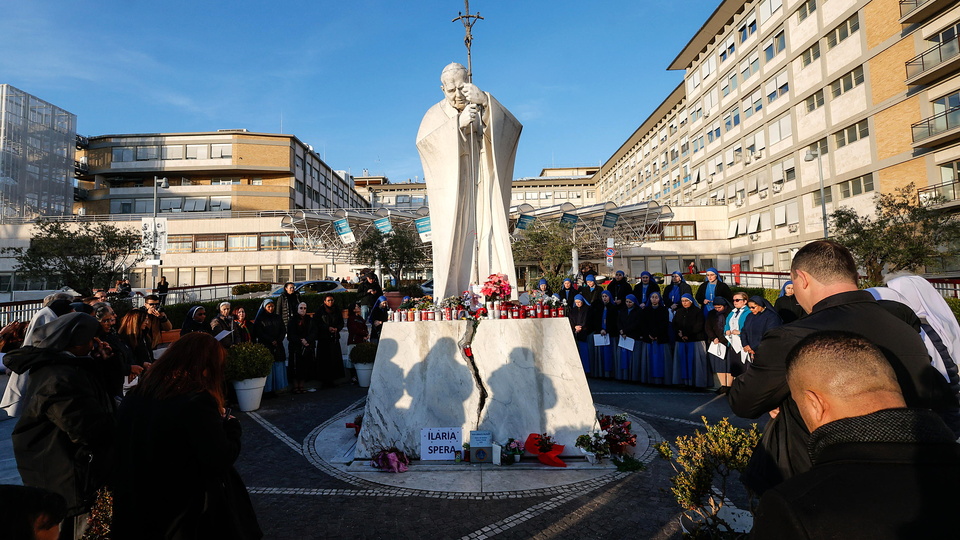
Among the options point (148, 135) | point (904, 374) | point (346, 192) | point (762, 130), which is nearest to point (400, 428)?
point (904, 374)

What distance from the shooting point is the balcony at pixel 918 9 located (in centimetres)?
2191

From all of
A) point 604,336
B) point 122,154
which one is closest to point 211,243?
point 122,154

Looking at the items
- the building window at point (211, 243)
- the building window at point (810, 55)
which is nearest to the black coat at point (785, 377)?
the building window at point (810, 55)

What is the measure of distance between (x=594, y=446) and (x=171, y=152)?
6283 cm

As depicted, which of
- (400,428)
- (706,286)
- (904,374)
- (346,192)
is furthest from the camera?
(346,192)

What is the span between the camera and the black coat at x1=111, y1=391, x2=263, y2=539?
6.99 ft

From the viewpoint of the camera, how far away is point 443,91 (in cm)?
725

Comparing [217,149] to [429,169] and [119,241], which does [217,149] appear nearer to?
[119,241]

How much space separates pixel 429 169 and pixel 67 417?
5.53 meters

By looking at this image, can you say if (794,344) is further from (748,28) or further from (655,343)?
(748,28)

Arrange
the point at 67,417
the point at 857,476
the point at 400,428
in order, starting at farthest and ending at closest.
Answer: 1. the point at 400,428
2. the point at 67,417
3. the point at 857,476

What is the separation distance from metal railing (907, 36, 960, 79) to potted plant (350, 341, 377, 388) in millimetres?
27918

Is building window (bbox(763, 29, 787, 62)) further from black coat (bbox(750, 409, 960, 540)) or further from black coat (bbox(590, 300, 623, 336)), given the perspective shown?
black coat (bbox(750, 409, 960, 540))

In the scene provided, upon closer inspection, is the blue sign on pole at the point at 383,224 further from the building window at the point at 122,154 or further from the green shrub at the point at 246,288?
the building window at the point at 122,154
